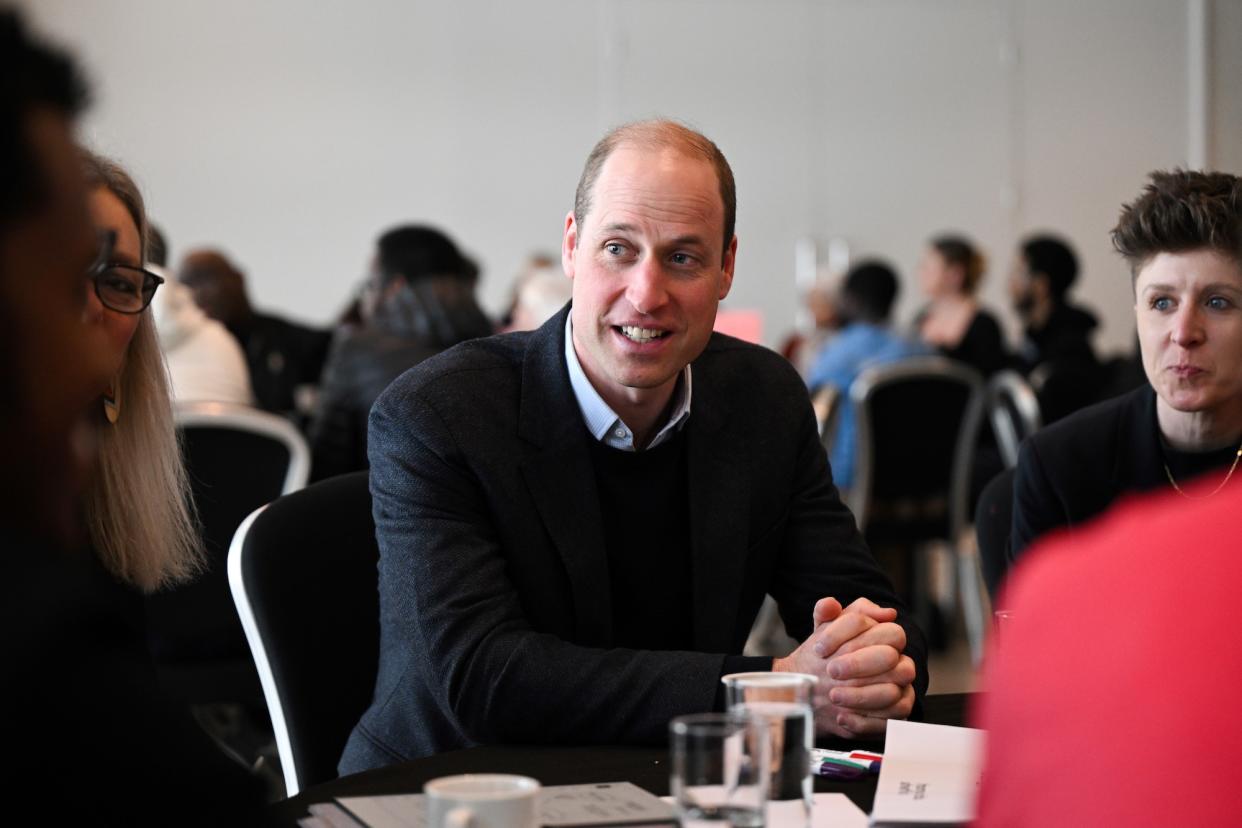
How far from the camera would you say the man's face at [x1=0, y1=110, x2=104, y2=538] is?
66 centimetres

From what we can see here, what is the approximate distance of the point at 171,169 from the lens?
8.47 m

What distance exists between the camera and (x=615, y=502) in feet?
6.26

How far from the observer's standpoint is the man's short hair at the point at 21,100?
2.16 feet

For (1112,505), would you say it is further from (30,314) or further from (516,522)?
(30,314)

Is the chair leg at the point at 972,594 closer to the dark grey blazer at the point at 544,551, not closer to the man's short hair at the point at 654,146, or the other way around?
the dark grey blazer at the point at 544,551

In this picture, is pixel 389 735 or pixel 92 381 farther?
pixel 389 735

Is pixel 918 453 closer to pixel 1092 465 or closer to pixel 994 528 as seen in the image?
pixel 994 528

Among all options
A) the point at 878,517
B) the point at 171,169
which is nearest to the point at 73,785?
the point at 878,517

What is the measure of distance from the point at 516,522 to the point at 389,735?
0.30 m

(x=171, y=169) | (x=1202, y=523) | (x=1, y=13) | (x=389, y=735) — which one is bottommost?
(x=389, y=735)

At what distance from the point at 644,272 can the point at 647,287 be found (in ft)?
0.08

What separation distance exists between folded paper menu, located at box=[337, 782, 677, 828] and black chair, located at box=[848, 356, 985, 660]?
3537 mm

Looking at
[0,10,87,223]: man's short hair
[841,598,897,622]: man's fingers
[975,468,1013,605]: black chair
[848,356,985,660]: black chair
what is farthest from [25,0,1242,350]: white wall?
[0,10,87,223]: man's short hair

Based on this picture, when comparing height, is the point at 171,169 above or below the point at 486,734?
above
